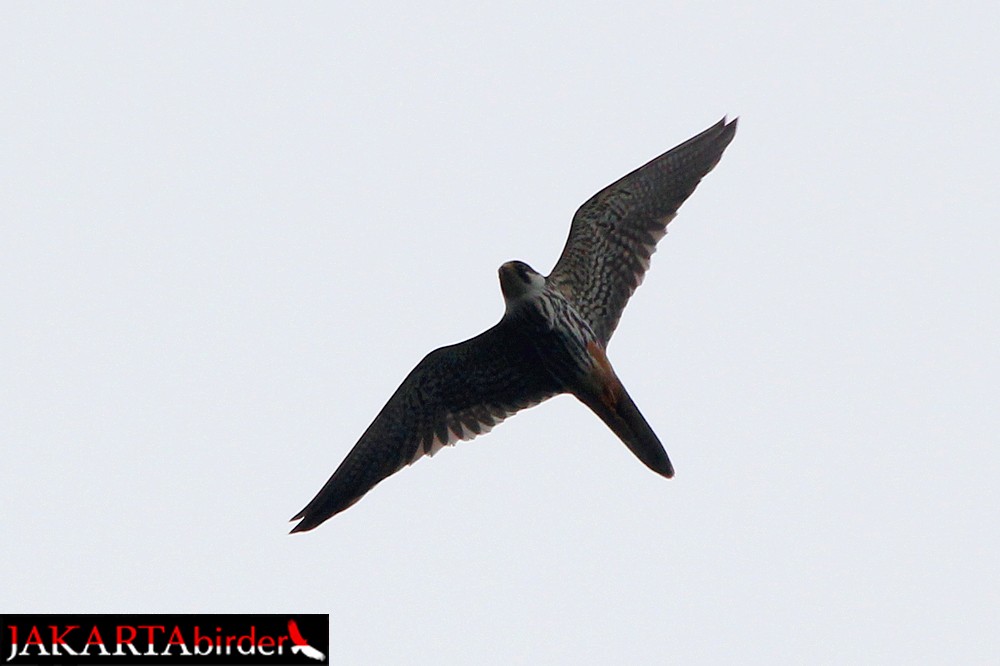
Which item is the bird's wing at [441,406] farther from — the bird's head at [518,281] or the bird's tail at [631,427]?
the bird's tail at [631,427]

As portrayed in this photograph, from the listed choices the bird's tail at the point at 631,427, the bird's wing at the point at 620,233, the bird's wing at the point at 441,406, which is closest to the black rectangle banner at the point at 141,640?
the bird's wing at the point at 441,406

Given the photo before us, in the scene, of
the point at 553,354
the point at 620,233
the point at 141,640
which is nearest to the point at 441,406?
the point at 553,354

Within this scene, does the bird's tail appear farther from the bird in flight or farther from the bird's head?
the bird's head

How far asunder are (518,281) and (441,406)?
57.5 inches

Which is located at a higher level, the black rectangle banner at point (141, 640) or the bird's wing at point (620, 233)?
the bird's wing at point (620, 233)

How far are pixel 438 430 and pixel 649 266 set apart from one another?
251 centimetres

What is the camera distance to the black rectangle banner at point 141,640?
50.4ft

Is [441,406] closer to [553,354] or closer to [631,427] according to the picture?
[553,354]

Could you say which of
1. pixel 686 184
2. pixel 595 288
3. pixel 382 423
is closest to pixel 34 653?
pixel 382 423

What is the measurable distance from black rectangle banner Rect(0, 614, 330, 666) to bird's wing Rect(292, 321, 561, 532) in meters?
1.09

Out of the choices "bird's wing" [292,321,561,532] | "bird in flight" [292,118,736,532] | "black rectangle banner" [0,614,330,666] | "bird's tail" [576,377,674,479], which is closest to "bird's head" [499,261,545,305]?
"bird in flight" [292,118,736,532]

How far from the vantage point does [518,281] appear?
15.7 m

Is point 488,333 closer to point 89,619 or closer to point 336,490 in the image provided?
point 336,490

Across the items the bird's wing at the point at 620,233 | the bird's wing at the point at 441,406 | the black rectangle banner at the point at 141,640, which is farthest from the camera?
the bird's wing at the point at 620,233
